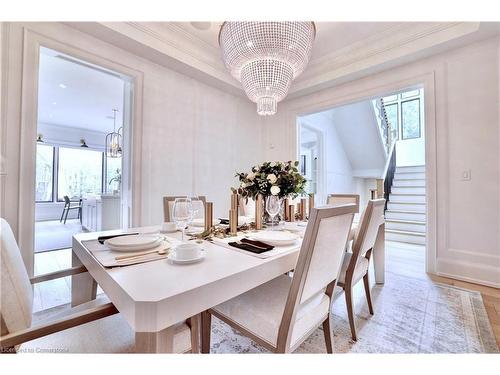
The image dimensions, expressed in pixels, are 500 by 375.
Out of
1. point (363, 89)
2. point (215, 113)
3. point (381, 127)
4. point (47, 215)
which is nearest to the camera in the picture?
point (363, 89)

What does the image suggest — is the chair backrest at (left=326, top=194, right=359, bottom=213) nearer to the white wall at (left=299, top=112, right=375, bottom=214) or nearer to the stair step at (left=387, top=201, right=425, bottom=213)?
the white wall at (left=299, top=112, right=375, bottom=214)

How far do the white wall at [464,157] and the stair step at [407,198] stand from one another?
2.69m

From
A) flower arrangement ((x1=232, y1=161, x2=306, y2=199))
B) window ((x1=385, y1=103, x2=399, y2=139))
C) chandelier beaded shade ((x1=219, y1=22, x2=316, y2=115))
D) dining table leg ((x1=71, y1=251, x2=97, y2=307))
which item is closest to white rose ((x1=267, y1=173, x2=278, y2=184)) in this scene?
flower arrangement ((x1=232, y1=161, x2=306, y2=199))

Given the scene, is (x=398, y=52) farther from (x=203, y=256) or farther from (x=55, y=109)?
(x=55, y=109)

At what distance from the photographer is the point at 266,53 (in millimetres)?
1611

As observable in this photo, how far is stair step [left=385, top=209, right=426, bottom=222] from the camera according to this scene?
4.29 metres

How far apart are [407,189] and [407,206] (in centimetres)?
65

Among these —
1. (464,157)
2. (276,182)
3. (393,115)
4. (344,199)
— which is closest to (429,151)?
(464,157)

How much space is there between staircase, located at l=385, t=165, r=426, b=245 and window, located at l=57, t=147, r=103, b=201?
8.25m

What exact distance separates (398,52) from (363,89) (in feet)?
1.81

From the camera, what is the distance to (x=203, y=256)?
3.06 ft

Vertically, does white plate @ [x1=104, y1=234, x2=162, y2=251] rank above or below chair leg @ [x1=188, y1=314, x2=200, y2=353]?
above

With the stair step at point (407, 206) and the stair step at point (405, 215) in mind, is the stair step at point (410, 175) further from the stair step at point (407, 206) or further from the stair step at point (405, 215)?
the stair step at point (405, 215)
